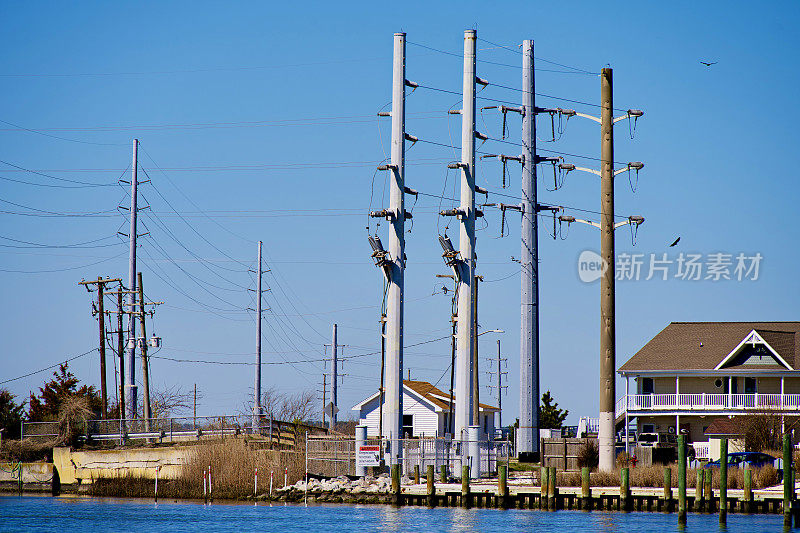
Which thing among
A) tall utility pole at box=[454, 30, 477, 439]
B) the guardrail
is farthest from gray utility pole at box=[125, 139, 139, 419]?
tall utility pole at box=[454, 30, 477, 439]

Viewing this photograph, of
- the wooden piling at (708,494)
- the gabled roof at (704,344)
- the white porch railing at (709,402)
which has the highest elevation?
the gabled roof at (704,344)

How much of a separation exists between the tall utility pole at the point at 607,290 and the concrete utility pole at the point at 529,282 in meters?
9.63

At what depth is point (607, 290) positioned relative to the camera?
40750 millimetres

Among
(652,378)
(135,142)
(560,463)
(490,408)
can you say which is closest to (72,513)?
(560,463)

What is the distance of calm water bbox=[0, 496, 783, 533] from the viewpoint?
121 feet

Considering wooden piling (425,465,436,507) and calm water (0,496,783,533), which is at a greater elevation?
wooden piling (425,465,436,507)

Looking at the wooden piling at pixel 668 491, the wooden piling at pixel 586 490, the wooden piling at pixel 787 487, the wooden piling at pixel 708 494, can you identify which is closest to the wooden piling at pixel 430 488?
the wooden piling at pixel 586 490

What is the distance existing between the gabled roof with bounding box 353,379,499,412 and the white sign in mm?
32745

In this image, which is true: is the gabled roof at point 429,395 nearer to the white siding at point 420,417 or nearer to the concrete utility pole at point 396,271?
the white siding at point 420,417

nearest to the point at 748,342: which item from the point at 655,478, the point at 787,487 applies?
the point at 655,478

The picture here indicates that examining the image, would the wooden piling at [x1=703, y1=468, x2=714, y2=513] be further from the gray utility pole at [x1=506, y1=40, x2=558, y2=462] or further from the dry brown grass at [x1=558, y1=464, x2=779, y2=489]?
the gray utility pole at [x1=506, y1=40, x2=558, y2=462]

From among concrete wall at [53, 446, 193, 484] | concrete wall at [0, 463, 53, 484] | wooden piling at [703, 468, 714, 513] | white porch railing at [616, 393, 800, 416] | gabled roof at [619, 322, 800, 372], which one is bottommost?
concrete wall at [0, 463, 53, 484]

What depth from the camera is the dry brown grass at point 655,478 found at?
41.9m

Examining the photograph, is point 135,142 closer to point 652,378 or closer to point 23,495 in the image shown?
point 23,495
